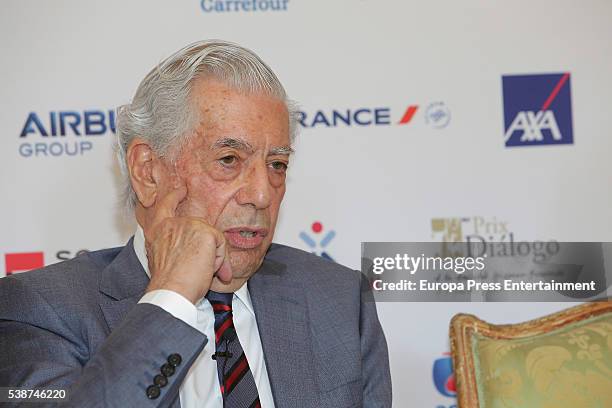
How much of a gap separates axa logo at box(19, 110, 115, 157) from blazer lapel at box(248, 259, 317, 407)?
→ 1.04 metres

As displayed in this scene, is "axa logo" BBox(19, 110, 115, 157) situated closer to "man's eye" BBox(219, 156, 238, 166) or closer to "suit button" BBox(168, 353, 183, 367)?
"man's eye" BBox(219, 156, 238, 166)

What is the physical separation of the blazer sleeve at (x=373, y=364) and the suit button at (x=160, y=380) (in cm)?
73

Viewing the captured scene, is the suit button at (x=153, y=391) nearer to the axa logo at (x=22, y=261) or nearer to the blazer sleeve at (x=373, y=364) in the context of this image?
the blazer sleeve at (x=373, y=364)

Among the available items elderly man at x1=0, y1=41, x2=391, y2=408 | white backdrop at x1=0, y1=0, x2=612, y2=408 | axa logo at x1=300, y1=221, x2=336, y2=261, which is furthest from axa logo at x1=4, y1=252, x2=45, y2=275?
axa logo at x1=300, y1=221, x2=336, y2=261

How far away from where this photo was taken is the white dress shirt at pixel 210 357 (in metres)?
1.79

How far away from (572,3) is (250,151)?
1666 millimetres

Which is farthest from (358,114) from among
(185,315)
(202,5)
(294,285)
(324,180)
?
(185,315)

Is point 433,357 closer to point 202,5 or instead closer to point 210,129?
point 210,129

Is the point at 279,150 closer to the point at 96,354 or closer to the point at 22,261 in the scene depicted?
the point at 96,354

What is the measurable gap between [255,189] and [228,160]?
10cm

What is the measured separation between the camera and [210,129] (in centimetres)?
179

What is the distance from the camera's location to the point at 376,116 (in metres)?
2.76

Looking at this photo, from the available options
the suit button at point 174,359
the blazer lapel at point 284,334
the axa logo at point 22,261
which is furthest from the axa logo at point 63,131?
the suit button at point 174,359
